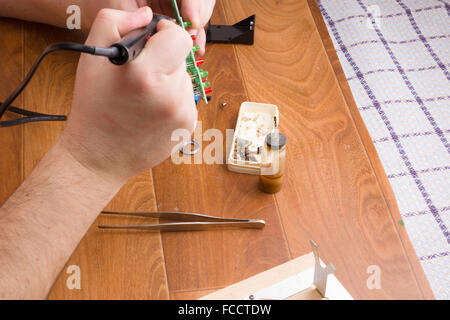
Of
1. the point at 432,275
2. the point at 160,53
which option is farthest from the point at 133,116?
the point at 432,275

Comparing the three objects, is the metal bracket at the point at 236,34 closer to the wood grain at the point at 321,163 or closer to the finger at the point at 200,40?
the wood grain at the point at 321,163

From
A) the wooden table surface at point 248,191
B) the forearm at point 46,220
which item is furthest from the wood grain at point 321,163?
the forearm at point 46,220

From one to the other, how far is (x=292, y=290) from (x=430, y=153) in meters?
0.97

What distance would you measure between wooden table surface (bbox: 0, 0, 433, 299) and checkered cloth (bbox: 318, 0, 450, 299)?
0.56m

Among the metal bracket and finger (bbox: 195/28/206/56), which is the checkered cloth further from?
finger (bbox: 195/28/206/56)

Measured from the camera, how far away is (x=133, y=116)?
2.05 ft

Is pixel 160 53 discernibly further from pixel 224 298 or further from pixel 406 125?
pixel 406 125

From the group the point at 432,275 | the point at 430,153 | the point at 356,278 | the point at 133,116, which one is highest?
the point at 133,116

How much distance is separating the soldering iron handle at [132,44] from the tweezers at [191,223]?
310 mm

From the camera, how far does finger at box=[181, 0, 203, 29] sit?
0.85 meters

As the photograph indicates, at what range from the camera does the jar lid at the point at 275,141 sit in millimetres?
815

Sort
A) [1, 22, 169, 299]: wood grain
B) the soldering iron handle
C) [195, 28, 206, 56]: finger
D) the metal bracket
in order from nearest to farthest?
the soldering iron handle, [1, 22, 169, 299]: wood grain, [195, 28, 206, 56]: finger, the metal bracket

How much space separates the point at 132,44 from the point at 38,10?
0.59m

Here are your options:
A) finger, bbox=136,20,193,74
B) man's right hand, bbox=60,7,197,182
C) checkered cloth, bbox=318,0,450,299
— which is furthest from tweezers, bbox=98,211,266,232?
checkered cloth, bbox=318,0,450,299
